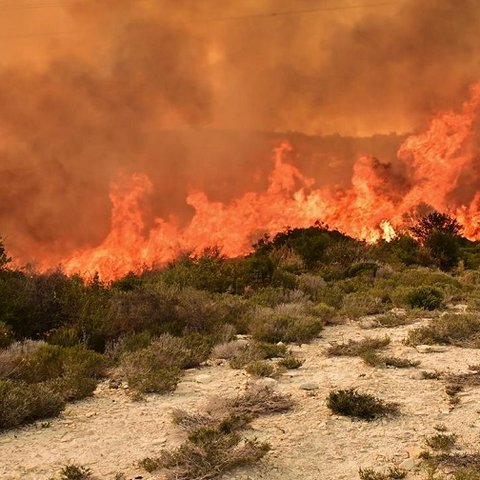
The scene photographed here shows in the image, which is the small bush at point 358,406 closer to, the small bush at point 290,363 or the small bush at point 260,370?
the small bush at point 260,370

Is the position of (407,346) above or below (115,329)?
below

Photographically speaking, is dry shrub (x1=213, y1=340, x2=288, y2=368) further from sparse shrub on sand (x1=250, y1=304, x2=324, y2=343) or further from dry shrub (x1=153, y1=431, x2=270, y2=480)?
dry shrub (x1=153, y1=431, x2=270, y2=480)

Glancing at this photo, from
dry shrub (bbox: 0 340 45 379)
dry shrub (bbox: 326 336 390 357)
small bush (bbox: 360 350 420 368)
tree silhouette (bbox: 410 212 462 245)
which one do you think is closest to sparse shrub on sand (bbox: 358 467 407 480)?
small bush (bbox: 360 350 420 368)

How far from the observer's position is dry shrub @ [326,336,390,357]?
10445 millimetres

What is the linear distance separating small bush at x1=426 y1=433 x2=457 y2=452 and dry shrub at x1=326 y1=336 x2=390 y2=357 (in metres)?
3.80

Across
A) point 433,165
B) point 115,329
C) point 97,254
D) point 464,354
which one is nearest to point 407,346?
point 464,354

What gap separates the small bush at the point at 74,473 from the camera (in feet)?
18.5

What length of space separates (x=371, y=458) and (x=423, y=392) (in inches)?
94.9

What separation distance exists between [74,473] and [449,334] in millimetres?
7843

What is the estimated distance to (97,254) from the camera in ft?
139

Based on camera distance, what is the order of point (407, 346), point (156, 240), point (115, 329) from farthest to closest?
point (156, 240), point (115, 329), point (407, 346)

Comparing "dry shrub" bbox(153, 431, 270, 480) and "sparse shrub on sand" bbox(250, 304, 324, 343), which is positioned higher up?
"sparse shrub on sand" bbox(250, 304, 324, 343)

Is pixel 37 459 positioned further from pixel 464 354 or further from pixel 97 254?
pixel 97 254

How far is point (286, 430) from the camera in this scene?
680 cm
